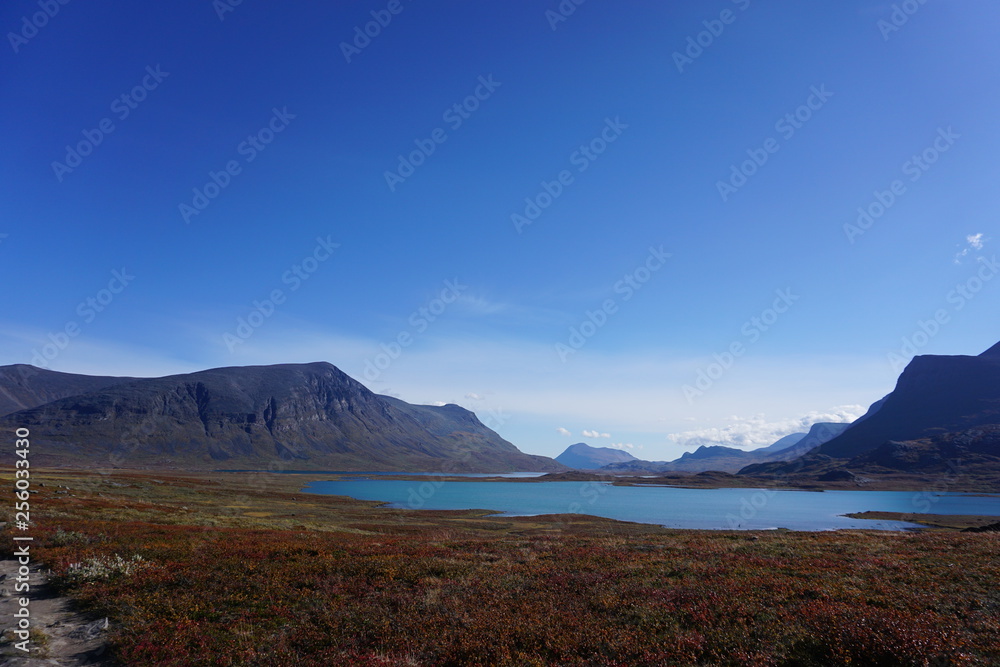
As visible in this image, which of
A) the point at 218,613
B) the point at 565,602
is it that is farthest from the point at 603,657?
the point at 218,613

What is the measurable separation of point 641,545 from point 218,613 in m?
27.0

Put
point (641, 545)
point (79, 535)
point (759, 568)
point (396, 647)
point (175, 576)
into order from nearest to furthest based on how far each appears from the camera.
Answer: point (396, 647)
point (175, 576)
point (759, 568)
point (79, 535)
point (641, 545)

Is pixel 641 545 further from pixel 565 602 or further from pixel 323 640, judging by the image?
pixel 323 640

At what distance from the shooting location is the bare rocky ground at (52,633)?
11.3m

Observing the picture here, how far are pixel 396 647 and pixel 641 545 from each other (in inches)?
1005

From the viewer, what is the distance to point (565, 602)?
16.0 metres

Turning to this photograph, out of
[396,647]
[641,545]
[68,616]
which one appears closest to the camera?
[396,647]

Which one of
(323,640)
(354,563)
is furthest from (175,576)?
(323,640)

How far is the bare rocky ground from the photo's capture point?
11328 mm

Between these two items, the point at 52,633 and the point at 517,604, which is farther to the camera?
the point at 517,604

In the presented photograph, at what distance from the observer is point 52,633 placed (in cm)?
1298

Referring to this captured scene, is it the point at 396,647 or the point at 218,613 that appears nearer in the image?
the point at 396,647

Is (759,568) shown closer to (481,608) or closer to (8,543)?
(481,608)

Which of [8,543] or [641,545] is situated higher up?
[8,543]
